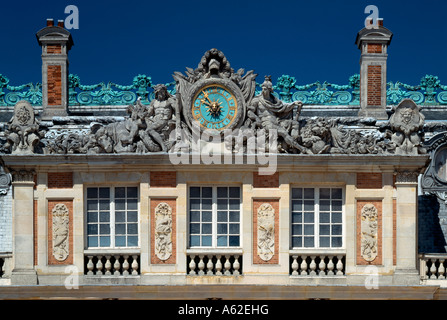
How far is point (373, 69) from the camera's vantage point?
27.2 m

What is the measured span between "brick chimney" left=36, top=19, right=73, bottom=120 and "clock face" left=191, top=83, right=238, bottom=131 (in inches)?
201

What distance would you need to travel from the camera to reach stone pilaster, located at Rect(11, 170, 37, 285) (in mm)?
23172

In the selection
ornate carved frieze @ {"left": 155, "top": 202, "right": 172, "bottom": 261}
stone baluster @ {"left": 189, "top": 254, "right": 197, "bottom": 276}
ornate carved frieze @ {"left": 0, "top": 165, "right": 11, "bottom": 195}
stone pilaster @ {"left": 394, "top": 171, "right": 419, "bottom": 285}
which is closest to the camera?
stone pilaster @ {"left": 394, "top": 171, "right": 419, "bottom": 285}

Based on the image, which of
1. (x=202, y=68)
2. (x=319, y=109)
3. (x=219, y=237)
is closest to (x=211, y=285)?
(x=219, y=237)

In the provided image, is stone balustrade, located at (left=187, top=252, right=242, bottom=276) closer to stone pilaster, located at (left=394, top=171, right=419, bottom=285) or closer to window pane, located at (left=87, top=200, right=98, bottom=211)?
window pane, located at (left=87, top=200, right=98, bottom=211)

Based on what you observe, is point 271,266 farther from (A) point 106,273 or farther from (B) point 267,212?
(A) point 106,273

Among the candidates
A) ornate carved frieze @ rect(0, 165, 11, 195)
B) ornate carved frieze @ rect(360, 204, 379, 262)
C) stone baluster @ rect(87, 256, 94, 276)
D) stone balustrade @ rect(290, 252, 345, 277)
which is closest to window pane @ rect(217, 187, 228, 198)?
stone balustrade @ rect(290, 252, 345, 277)

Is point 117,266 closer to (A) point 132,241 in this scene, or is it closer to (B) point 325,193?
(A) point 132,241

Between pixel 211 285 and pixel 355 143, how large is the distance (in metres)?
5.10

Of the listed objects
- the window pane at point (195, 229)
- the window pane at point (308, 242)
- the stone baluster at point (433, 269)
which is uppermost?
the window pane at point (195, 229)

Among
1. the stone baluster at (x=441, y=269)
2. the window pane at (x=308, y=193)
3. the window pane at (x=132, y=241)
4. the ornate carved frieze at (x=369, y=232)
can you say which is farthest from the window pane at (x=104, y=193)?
the stone baluster at (x=441, y=269)

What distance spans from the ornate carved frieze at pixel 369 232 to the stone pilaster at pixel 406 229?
545 millimetres

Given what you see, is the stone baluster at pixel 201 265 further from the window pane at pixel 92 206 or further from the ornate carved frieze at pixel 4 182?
the ornate carved frieze at pixel 4 182

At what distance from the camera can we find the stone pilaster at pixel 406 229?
75.5 feet
